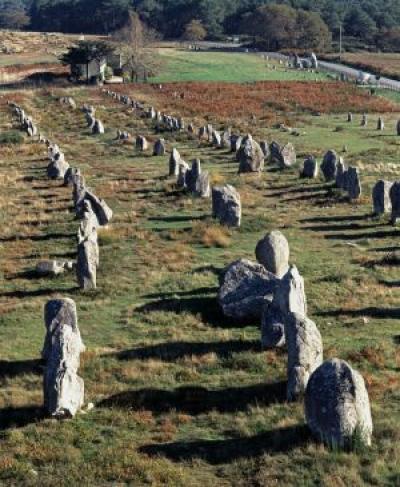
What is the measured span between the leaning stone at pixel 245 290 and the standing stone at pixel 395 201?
34.2 ft

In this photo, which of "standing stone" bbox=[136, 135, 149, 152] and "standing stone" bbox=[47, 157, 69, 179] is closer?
"standing stone" bbox=[47, 157, 69, 179]

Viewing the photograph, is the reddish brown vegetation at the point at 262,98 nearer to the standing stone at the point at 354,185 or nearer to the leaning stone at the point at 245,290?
the standing stone at the point at 354,185

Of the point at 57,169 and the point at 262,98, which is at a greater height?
the point at 262,98

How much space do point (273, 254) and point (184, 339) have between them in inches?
206

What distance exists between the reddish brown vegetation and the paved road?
23.1ft

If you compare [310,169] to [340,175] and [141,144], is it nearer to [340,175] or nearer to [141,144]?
[340,175]

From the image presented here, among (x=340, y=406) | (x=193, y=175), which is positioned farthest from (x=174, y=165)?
(x=340, y=406)

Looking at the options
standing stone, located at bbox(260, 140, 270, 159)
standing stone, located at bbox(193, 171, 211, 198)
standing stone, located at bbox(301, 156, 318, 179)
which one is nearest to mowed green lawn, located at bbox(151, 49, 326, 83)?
standing stone, located at bbox(260, 140, 270, 159)

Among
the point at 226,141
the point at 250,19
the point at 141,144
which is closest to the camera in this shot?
the point at 141,144

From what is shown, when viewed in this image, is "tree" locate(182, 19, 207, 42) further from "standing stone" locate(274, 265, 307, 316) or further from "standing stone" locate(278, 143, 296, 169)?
"standing stone" locate(274, 265, 307, 316)

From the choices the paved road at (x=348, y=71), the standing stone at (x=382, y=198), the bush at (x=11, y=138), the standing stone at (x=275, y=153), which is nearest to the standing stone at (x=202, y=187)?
the standing stone at (x=382, y=198)

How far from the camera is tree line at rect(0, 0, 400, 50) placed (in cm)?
13800

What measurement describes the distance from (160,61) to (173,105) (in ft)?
134

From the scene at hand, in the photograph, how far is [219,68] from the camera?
10862cm
